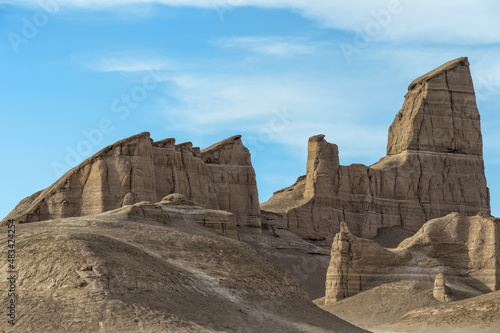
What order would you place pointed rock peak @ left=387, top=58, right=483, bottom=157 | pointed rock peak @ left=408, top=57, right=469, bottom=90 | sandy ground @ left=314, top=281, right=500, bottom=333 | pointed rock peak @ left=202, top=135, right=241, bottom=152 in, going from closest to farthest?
sandy ground @ left=314, top=281, right=500, bottom=333, pointed rock peak @ left=202, top=135, right=241, bottom=152, pointed rock peak @ left=387, top=58, right=483, bottom=157, pointed rock peak @ left=408, top=57, right=469, bottom=90

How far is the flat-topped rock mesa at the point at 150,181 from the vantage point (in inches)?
3558

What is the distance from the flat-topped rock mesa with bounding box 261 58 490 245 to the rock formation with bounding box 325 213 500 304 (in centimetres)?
3362

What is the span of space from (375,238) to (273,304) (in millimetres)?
70158

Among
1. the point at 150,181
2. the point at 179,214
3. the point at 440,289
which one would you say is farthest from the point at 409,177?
the point at 179,214

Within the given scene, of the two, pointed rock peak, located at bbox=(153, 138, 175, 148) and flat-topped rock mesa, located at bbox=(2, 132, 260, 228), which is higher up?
pointed rock peak, located at bbox=(153, 138, 175, 148)

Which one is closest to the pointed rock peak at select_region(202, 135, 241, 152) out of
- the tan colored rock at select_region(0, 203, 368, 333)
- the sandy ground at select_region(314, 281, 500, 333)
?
the sandy ground at select_region(314, 281, 500, 333)

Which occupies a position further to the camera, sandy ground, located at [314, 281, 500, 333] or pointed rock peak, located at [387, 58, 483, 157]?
pointed rock peak, located at [387, 58, 483, 157]

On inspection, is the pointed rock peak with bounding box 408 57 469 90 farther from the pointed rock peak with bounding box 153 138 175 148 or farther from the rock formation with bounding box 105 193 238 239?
the rock formation with bounding box 105 193 238 239

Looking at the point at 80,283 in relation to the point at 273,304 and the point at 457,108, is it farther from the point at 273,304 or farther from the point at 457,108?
the point at 457,108

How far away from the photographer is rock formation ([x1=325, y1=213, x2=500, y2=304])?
3184 inches

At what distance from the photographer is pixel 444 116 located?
129m

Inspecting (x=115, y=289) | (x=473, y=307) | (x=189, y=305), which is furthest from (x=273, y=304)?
(x=473, y=307)

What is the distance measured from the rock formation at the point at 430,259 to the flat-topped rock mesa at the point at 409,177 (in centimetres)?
3362

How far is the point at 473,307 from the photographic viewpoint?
67500 millimetres
